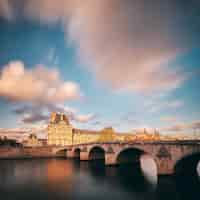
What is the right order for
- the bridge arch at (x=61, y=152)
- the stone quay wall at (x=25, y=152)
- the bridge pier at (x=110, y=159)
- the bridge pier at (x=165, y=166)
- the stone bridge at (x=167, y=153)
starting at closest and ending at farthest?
the stone bridge at (x=167, y=153) → the bridge pier at (x=165, y=166) → the bridge pier at (x=110, y=159) → the stone quay wall at (x=25, y=152) → the bridge arch at (x=61, y=152)

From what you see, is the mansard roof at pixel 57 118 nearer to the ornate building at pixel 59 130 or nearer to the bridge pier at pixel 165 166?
the ornate building at pixel 59 130

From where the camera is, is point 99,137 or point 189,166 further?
point 99,137

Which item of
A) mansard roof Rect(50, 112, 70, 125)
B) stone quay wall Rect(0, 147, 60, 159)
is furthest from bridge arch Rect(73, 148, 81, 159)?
mansard roof Rect(50, 112, 70, 125)

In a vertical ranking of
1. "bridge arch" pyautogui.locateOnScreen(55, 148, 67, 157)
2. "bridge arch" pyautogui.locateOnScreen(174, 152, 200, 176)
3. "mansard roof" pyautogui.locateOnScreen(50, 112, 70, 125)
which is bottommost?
"bridge arch" pyautogui.locateOnScreen(55, 148, 67, 157)

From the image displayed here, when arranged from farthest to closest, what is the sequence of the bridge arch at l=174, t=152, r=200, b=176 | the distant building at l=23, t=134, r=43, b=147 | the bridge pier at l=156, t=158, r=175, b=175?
the distant building at l=23, t=134, r=43, b=147 < the bridge arch at l=174, t=152, r=200, b=176 < the bridge pier at l=156, t=158, r=175, b=175

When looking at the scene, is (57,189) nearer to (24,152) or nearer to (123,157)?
(123,157)

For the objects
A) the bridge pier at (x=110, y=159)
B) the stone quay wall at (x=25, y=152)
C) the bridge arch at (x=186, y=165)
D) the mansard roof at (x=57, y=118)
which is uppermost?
the mansard roof at (x=57, y=118)

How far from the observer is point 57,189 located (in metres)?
28.1

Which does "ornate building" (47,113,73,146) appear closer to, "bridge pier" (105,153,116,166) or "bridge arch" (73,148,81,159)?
"bridge arch" (73,148,81,159)

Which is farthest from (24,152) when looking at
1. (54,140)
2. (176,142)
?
(176,142)

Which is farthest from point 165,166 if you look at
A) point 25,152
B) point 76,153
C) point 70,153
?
point 25,152

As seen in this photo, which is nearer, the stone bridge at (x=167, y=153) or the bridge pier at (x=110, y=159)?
the stone bridge at (x=167, y=153)

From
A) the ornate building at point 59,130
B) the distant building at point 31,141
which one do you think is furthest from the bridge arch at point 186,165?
the distant building at point 31,141

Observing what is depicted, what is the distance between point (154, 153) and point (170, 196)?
1273 cm
